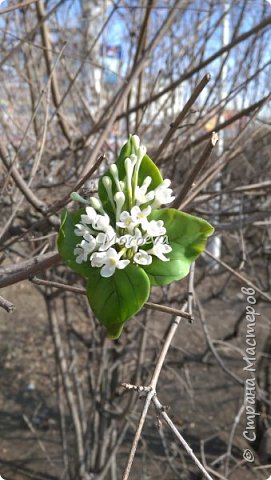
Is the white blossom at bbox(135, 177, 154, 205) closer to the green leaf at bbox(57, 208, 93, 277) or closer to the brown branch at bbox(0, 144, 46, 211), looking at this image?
the green leaf at bbox(57, 208, 93, 277)

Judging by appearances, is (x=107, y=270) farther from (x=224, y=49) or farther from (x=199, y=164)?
(x=224, y=49)

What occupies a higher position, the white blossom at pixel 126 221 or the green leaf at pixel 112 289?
the white blossom at pixel 126 221

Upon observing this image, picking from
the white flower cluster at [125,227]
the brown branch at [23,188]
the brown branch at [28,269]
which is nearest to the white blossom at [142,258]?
the white flower cluster at [125,227]

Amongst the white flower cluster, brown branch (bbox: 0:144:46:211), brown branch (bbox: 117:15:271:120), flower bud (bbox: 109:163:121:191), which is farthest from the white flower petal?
brown branch (bbox: 117:15:271:120)

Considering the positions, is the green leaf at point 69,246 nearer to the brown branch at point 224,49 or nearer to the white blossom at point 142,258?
the white blossom at point 142,258

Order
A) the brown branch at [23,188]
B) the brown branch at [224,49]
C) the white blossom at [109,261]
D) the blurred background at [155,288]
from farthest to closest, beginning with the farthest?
the blurred background at [155,288] → the brown branch at [224,49] → the brown branch at [23,188] → the white blossom at [109,261]

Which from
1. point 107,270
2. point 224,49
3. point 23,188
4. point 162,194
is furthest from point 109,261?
point 224,49
